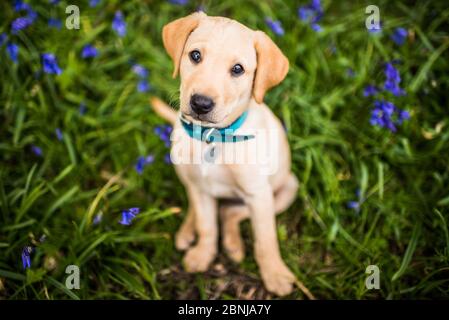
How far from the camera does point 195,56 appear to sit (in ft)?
9.12

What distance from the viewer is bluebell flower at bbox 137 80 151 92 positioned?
4.43 metres

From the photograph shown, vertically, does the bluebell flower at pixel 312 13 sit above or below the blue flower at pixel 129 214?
above

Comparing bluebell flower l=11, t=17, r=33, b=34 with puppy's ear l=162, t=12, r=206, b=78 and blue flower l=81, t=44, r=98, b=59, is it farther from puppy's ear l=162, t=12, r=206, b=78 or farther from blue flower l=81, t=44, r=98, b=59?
puppy's ear l=162, t=12, r=206, b=78

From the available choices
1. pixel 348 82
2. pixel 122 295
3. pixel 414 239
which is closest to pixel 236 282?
pixel 122 295

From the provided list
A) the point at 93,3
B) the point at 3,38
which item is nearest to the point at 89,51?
the point at 93,3

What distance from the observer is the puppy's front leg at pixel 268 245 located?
129 inches

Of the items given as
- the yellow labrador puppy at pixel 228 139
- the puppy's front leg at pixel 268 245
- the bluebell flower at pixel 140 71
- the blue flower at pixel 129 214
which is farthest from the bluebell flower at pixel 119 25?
the puppy's front leg at pixel 268 245

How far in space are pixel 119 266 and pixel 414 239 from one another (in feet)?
8.05

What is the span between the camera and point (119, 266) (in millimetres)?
3549

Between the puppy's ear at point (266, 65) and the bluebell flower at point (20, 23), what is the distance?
245 centimetres

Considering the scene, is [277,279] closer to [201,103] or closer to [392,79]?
[201,103]

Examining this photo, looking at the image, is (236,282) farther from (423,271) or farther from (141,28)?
(141,28)

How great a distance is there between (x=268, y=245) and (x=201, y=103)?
1.43m

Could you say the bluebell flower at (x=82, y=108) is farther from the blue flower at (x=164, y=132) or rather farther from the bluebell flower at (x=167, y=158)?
the bluebell flower at (x=167, y=158)
